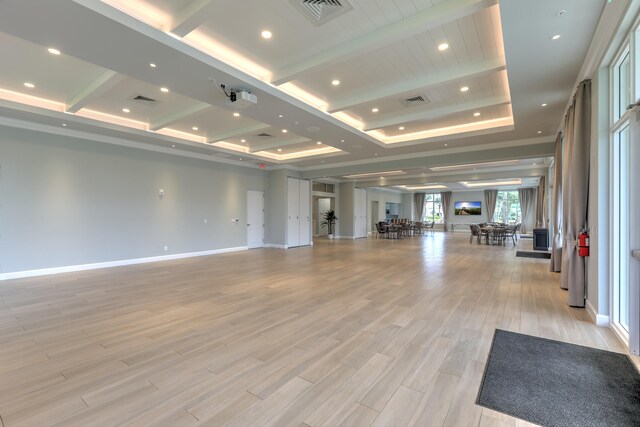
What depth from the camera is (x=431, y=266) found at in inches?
297

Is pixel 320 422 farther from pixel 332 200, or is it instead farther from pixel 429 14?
pixel 332 200

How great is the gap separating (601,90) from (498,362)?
133 inches

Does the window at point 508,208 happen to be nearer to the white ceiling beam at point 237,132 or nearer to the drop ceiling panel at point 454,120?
the drop ceiling panel at point 454,120

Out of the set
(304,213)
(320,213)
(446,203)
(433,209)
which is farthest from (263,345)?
(433,209)

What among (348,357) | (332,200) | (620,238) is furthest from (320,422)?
(332,200)

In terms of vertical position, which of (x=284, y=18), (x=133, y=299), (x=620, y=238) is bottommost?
(x=133, y=299)

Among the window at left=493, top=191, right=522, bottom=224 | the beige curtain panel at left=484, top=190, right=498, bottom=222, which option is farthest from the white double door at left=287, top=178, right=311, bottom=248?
the window at left=493, top=191, right=522, bottom=224

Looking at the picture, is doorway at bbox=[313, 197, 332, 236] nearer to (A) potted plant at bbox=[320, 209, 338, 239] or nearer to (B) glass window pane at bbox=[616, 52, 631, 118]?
Result: (A) potted plant at bbox=[320, 209, 338, 239]

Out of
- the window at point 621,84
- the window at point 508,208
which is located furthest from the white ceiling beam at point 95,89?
the window at point 508,208

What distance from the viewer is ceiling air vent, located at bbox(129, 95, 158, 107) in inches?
220

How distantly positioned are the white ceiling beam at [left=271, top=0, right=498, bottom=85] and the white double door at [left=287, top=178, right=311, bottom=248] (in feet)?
24.6

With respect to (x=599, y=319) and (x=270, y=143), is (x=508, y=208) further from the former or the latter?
(x=599, y=319)

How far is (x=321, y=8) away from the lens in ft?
10.6

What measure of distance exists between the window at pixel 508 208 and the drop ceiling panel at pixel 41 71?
74.2ft
